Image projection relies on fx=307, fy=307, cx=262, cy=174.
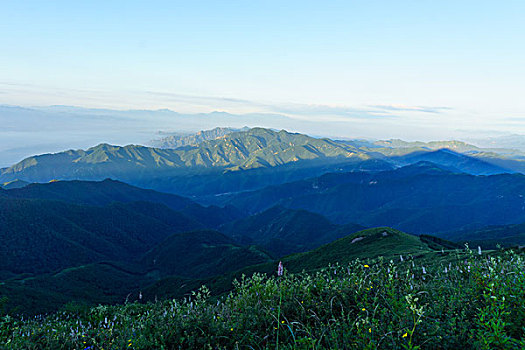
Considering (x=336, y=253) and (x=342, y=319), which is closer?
(x=342, y=319)

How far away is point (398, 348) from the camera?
6.25 meters

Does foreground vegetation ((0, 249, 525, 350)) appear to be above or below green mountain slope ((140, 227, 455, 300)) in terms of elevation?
above

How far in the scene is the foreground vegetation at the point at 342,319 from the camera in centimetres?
674

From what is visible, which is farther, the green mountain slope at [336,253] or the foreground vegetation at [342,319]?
the green mountain slope at [336,253]

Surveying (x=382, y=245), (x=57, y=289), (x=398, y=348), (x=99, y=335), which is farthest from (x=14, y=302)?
(x=398, y=348)

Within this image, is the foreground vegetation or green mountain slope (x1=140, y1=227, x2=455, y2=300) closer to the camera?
the foreground vegetation

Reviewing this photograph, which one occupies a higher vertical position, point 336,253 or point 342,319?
point 342,319

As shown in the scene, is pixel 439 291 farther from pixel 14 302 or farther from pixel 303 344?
pixel 14 302

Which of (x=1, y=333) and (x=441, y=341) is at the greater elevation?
(x=441, y=341)

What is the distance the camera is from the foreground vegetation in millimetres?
6737

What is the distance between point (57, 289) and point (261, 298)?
198m

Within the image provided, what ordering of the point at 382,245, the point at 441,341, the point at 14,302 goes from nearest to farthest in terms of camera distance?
the point at 441,341
the point at 382,245
the point at 14,302

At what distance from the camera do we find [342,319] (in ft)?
27.3

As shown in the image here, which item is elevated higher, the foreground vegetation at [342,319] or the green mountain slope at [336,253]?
the foreground vegetation at [342,319]
